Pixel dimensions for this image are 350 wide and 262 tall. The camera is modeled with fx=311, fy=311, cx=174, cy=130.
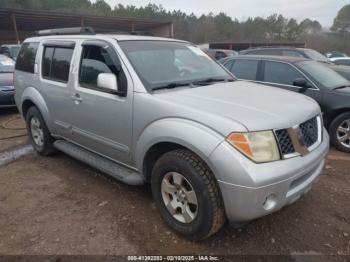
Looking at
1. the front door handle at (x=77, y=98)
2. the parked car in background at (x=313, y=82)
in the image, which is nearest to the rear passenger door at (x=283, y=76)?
the parked car in background at (x=313, y=82)

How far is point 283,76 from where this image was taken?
6000mm

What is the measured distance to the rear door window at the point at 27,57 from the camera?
4.86m

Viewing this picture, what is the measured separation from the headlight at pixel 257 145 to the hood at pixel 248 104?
0.21 ft

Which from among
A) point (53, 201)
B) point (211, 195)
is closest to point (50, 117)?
point (53, 201)

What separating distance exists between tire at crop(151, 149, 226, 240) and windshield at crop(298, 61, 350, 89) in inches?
155

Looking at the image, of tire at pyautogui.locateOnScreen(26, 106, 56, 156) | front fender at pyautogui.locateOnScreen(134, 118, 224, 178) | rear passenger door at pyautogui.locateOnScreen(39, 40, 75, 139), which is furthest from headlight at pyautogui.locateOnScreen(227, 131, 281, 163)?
tire at pyautogui.locateOnScreen(26, 106, 56, 156)

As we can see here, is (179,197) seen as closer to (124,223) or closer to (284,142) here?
(124,223)

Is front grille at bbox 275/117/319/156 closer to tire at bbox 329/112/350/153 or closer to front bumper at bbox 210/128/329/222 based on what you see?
front bumper at bbox 210/128/329/222

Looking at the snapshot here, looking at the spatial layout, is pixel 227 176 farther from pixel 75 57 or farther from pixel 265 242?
pixel 75 57

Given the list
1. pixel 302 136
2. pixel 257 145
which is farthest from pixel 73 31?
pixel 302 136

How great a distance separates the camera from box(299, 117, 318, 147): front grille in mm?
2783

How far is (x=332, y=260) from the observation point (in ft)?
8.67

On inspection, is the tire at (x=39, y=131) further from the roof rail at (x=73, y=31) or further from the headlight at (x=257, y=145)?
the headlight at (x=257, y=145)

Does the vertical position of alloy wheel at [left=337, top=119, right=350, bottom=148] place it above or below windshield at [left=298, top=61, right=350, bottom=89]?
below
